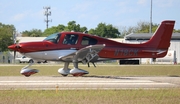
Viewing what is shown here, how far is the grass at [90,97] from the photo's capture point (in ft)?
38.6

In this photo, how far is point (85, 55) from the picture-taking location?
70.9 feet

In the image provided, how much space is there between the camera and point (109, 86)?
15961mm

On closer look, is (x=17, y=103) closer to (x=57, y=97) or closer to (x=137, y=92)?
(x=57, y=97)

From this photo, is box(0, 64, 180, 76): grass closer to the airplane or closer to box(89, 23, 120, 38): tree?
the airplane

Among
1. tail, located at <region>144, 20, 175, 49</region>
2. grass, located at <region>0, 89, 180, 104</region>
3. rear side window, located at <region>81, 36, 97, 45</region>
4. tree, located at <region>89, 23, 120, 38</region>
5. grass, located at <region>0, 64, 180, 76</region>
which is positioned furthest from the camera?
tree, located at <region>89, 23, 120, 38</region>

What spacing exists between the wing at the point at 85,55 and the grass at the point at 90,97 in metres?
6.94

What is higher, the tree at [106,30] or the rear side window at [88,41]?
the tree at [106,30]

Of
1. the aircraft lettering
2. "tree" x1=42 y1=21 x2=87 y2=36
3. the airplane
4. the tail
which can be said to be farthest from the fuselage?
"tree" x1=42 y1=21 x2=87 y2=36

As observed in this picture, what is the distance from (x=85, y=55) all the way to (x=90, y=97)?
30.0ft

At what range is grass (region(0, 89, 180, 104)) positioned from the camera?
1176cm

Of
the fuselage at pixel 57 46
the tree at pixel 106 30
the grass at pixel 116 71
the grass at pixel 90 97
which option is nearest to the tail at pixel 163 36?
the fuselage at pixel 57 46

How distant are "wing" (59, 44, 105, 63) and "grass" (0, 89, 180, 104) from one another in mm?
6940

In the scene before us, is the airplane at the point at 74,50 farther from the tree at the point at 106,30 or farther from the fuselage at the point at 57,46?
the tree at the point at 106,30

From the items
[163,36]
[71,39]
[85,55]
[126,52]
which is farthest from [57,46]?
[163,36]
